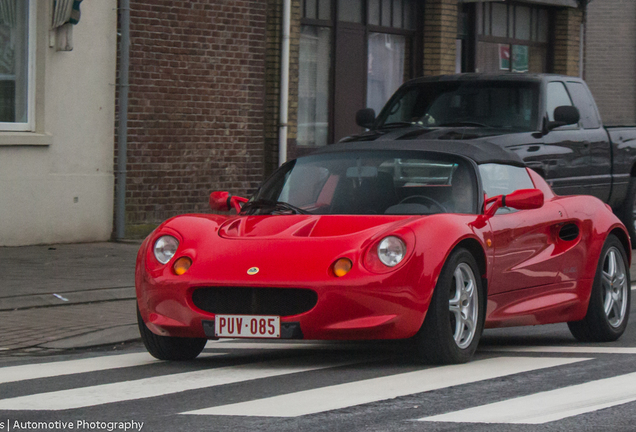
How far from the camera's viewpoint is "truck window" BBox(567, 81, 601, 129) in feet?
46.2

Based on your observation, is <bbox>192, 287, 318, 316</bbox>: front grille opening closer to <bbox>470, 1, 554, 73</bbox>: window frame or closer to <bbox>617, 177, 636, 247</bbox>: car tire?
<bbox>617, 177, 636, 247</bbox>: car tire

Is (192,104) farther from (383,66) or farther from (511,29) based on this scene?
(511,29)

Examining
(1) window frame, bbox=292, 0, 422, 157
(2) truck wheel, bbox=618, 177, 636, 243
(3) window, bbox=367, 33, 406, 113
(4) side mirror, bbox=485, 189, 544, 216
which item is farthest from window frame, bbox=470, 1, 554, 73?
(4) side mirror, bbox=485, 189, 544, 216

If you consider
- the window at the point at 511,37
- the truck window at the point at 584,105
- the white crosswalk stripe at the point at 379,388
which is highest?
the window at the point at 511,37

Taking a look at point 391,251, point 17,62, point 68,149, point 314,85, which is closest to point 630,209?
point 314,85

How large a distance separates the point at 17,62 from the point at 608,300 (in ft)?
27.6

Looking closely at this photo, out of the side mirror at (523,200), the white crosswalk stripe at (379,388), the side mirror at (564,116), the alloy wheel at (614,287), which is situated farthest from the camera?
the side mirror at (564,116)

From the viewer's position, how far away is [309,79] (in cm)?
1873

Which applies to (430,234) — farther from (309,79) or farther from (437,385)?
(309,79)

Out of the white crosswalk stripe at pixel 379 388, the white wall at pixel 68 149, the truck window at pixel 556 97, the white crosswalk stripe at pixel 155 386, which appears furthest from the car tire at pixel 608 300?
the white wall at pixel 68 149

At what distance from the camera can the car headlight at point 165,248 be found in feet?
22.9

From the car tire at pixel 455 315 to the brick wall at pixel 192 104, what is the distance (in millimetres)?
8901

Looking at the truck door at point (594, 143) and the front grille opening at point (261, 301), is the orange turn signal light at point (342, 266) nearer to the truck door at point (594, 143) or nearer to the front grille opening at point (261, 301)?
the front grille opening at point (261, 301)

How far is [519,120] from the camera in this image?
511 inches
